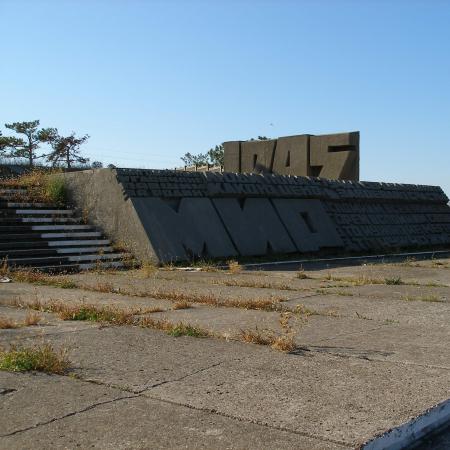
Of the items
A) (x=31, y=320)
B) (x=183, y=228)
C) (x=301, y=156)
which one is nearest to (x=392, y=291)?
(x=31, y=320)

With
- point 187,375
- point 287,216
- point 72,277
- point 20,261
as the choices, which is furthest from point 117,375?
point 287,216

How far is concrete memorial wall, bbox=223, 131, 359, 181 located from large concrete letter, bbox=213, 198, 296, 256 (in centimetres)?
641

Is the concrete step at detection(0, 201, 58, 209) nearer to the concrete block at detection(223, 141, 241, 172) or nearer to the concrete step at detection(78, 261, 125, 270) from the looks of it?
the concrete step at detection(78, 261, 125, 270)

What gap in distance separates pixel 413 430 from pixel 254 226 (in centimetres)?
1299

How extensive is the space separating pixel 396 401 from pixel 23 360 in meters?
A: 2.75

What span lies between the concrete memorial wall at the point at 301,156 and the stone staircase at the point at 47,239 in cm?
1030

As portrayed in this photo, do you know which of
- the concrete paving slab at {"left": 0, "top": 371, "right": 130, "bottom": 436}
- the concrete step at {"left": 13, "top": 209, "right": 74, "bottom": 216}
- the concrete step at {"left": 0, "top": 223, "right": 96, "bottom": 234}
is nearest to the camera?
the concrete paving slab at {"left": 0, "top": 371, "right": 130, "bottom": 436}

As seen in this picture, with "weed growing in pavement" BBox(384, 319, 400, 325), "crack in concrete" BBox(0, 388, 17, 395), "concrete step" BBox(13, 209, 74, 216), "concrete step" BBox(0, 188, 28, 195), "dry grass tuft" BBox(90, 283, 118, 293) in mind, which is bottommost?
"crack in concrete" BBox(0, 388, 17, 395)

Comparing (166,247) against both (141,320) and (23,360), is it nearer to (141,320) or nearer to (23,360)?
(141,320)

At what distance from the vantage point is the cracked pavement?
3.53 metres

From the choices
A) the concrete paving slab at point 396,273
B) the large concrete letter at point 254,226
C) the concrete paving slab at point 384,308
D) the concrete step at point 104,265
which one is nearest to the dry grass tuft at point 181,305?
the concrete paving slab at point 384,308

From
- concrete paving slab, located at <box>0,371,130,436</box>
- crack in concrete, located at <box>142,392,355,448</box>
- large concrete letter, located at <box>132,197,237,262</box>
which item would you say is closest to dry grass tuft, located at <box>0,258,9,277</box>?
large concrete letter, located at <box>132,197,237,262</box>

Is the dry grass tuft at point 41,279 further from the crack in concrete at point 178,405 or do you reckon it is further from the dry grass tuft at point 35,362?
the crack in concrete at point 178,405

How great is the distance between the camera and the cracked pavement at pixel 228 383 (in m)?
3.53
